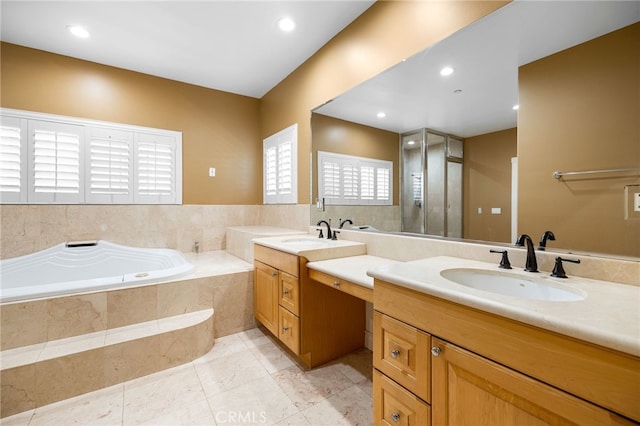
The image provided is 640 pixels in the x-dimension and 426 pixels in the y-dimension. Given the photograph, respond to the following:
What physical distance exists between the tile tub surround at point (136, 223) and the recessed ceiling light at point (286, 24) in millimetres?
1611

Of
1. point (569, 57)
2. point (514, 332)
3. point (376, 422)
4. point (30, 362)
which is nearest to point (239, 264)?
point (30, 362)

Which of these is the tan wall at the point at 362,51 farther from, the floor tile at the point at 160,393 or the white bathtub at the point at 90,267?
the floor tile at the point at 160,393

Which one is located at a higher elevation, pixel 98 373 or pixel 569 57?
pixel 569 57

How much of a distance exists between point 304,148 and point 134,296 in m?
1.95

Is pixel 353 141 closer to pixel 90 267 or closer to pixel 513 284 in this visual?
pixel 513 284

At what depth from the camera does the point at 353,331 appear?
2.12m

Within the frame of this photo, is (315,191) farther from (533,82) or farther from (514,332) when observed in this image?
(514,332)

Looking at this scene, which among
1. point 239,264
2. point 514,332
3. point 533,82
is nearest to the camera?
point 514,332

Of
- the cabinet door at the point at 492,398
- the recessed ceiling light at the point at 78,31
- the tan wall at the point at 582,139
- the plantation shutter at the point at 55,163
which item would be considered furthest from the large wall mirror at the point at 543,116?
the plantation shutter at the point at 55,163

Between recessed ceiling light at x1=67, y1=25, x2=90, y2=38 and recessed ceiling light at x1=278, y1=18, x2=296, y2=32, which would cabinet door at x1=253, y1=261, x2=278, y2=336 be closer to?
recessed ceiling light at x1=278, y1=18, x2=296, y2=32

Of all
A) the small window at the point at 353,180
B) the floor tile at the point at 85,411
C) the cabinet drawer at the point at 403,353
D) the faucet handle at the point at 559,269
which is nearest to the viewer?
the cabinet drawer at the point at 403,353

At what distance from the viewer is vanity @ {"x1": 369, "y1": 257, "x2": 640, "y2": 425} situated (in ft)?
2.00

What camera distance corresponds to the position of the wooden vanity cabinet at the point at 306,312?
184 cm

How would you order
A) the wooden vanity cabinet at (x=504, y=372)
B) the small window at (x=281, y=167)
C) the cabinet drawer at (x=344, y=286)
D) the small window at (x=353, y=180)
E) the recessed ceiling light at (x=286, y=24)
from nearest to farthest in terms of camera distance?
the wooden vanity cabinet at (x=504, y=372)
the cabinet drawer at (x=344, y=286)
the small window at (x=353, y=180)
the recessed ceiling light at (x=286, y=24)
the small window at (x=281, y=167)
